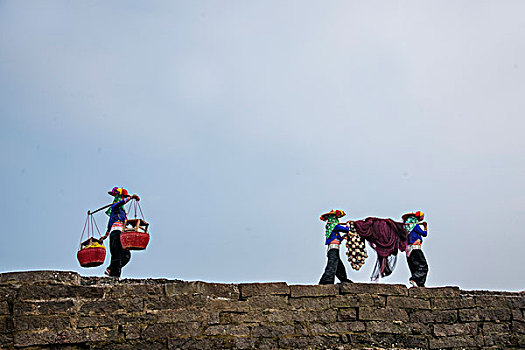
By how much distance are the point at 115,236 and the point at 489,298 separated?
5.29 m

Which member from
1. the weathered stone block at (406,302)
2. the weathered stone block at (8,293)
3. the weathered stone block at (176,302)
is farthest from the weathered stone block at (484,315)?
the weathered stone block at (8,293)

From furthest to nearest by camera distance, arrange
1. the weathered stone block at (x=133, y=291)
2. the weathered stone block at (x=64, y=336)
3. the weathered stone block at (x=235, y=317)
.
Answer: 1. the weathered stone block at (x=235, y=317)
2. the weathered stone block at (x=133, y=291)
3. the weathered stone block at (x=64, y=336)

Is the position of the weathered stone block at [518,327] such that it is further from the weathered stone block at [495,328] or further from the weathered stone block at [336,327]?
the weathered stone block at [336,327]

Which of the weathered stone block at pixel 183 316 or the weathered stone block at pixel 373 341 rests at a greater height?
the weathered stone block at pixel 183 316

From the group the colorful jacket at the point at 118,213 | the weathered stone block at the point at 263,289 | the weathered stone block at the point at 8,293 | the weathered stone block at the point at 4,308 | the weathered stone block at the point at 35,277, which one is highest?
the colorful jacket at the point at 118,213

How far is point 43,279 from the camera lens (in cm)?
712

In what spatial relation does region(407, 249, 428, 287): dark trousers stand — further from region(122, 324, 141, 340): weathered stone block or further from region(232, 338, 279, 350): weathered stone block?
region(122, 324, 141, 340): weathered stone block

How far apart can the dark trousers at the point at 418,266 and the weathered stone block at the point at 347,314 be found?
1.48 m

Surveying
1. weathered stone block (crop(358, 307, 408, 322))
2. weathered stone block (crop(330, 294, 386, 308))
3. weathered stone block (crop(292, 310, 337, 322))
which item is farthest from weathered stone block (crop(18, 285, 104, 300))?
weathered stone block (crop(358, 307, 408, 322))

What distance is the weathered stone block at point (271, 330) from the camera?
24.8ft

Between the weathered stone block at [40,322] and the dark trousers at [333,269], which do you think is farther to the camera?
the dark trousers at [333,269]

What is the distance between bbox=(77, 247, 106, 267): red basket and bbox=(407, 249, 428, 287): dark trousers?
4362mm

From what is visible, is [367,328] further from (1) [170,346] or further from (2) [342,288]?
(1) [170,346]

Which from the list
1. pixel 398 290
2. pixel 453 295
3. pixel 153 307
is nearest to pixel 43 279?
pixel 153 307
